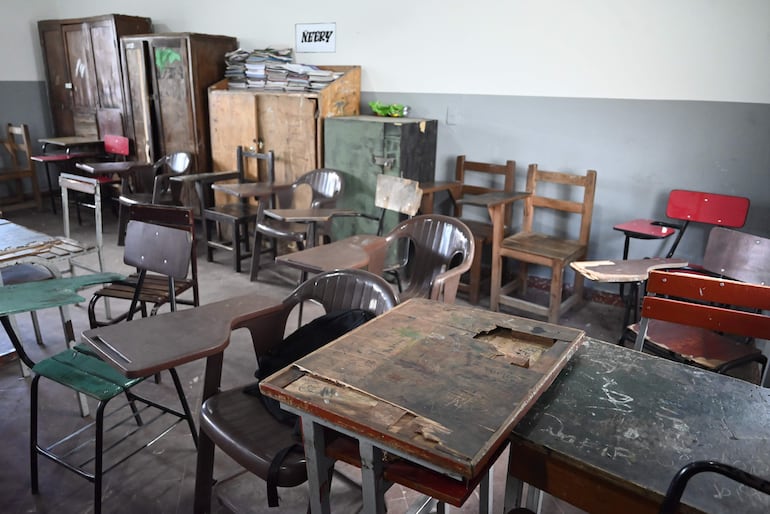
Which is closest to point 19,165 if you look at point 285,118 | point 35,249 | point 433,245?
point 285,118

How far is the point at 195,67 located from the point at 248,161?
1.00m

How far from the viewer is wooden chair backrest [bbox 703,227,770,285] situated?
234 centimetres

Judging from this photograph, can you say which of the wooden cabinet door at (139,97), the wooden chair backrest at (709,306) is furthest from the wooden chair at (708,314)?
the wooden cabinet door at (139,97)

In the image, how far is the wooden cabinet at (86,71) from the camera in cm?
548

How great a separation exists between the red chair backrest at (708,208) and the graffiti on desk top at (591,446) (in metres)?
2.53

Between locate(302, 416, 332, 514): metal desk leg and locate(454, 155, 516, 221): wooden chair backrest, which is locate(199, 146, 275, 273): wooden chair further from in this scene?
locate(302, 416, 332, 514): metal desk leg

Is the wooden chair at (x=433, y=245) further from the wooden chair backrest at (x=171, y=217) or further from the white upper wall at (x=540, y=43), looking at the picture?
the white upper wall at (x=540, y=43)

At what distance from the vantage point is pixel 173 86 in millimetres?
4945

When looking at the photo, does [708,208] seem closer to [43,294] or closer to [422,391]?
[422,391]

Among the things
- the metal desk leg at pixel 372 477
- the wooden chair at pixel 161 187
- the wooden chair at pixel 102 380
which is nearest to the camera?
the metal desk leg at pixel 372 477

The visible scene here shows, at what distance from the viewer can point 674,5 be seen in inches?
122

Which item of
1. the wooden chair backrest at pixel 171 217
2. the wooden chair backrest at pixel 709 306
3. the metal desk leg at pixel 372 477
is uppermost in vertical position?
the wooden chair backrest at pixel 171 217

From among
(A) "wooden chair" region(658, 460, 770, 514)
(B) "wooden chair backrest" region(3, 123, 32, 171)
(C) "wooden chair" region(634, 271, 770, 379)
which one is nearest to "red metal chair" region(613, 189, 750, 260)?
(C) "wooden chair" region(634, 271, 770, 379)

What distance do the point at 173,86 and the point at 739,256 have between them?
4.69 m
